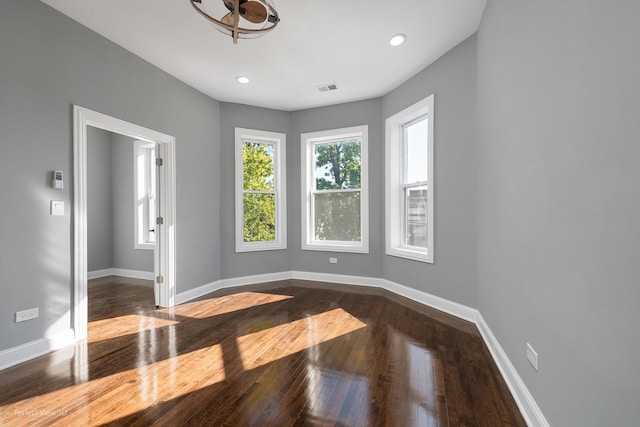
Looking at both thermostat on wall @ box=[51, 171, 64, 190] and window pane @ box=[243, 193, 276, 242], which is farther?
window pane @ box=[243, 193, 276, 242]

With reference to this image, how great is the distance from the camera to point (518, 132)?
183cm

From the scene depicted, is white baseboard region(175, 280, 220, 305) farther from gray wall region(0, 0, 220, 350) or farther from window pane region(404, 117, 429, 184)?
window pane region(404, 117, 429, 184)

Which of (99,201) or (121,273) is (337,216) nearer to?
(121,273)

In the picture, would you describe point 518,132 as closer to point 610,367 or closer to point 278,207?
point 610,367

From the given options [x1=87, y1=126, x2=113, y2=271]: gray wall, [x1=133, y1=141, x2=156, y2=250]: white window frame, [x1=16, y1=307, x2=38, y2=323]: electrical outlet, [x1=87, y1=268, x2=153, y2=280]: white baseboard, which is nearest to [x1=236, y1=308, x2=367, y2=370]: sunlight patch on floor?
[x1=16, y1=307, x2=38, y2=323]: electrical outlet

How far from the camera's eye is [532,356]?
1.61m

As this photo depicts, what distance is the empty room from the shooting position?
120 centimetres

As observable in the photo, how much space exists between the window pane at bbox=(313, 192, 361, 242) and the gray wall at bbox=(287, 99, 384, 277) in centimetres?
28

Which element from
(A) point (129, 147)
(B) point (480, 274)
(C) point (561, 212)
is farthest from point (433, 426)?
(A) point (129, 147)

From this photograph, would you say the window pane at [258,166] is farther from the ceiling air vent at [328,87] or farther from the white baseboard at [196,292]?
the white baseboard at [196,292]

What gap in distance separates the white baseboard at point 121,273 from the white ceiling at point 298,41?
343 cm

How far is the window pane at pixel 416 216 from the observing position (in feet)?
12.4

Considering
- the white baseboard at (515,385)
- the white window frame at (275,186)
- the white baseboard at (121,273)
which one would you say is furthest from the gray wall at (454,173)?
the white baseboard at (121,273)

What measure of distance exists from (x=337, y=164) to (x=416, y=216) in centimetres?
159
